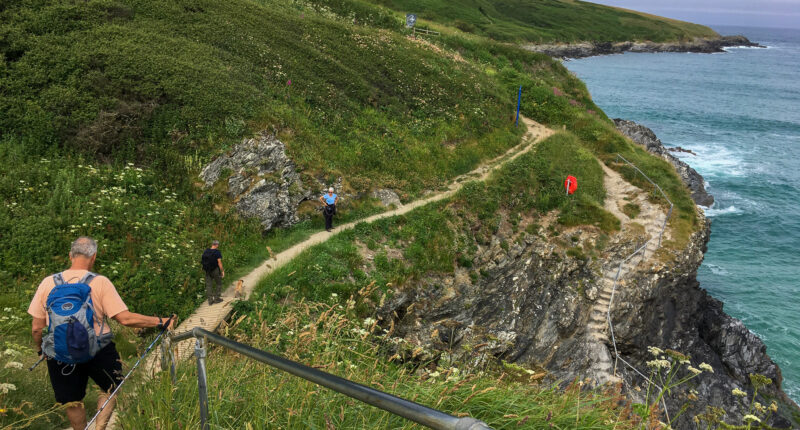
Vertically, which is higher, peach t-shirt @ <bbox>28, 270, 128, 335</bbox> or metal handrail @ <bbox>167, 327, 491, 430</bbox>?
metal handrail @ <bbox>167, 327, 491, 430</bbox>

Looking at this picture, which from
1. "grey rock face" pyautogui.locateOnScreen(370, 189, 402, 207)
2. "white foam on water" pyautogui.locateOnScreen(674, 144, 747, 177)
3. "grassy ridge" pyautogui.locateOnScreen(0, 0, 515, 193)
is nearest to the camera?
"grassy ridge" pyautogui.locateOnScreen(0, 0, 515, 193)

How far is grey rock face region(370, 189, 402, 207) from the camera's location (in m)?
22.8

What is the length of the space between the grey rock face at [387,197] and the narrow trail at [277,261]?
49cm

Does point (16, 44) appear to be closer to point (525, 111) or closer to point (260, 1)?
point (260, 1)

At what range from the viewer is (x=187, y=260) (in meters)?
15.1

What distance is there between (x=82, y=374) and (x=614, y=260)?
23.2m

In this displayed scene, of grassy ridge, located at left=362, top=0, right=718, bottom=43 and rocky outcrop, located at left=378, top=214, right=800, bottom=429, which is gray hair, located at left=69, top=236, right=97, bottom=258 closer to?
rocky outcrop, located at left=378, top=214, right=800, bottom=429

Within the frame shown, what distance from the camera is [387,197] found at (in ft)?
75.6

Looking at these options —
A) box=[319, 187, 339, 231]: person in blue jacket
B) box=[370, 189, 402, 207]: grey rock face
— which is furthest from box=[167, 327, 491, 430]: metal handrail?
box=[370, 189, 402, 207]: grey rock face

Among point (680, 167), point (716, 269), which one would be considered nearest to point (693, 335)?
point (716, 269)

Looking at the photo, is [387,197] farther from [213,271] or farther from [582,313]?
[213,271]

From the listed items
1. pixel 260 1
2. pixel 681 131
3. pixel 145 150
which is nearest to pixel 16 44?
pixel 145 150

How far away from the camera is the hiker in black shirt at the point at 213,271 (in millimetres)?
13492

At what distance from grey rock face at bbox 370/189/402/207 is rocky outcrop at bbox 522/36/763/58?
104635 mm
